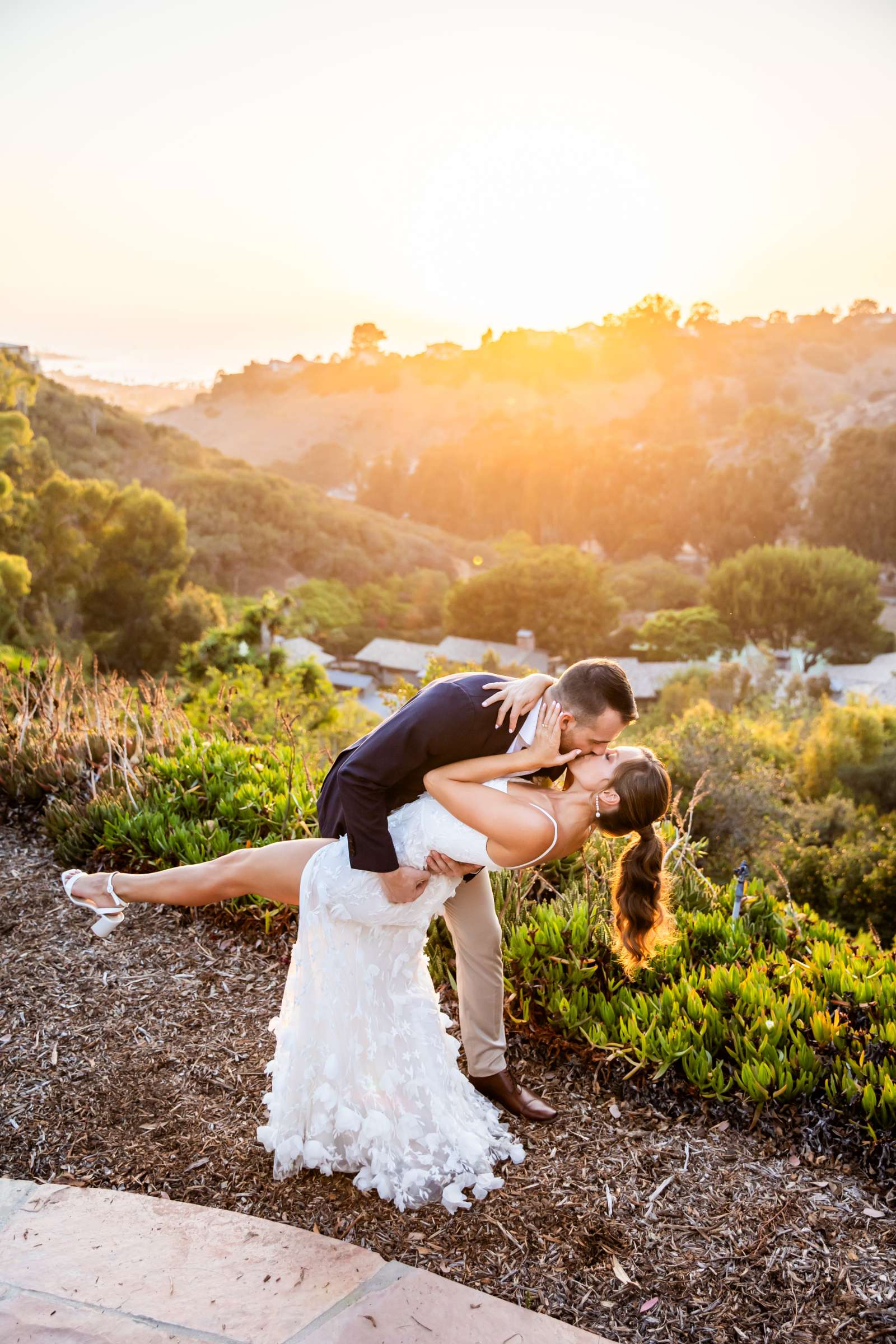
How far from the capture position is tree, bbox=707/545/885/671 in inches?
1455

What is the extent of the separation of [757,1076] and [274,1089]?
141cm

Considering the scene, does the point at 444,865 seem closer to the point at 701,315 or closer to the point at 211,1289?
the point at 211,1289

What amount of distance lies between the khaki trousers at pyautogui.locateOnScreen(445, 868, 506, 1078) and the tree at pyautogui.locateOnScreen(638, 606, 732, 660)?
1361 inches

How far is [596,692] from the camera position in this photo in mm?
2350

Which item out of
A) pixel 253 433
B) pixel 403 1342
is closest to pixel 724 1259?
pixel 403 1342

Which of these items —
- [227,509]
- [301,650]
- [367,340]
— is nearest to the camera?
[301,650]

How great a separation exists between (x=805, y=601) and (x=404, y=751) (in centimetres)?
3874

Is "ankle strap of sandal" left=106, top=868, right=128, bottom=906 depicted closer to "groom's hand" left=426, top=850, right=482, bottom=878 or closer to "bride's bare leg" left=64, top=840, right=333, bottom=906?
"bride's bare leg" left=64, top=840, right=333, bottom=906

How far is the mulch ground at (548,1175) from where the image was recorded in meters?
2.10

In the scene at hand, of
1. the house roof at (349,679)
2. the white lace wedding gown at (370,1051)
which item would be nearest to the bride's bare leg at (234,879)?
the white lace wedding gown at (370,1051)

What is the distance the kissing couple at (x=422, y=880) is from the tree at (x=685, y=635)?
34772 millimetres

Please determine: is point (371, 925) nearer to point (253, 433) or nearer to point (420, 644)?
point (420, 644)

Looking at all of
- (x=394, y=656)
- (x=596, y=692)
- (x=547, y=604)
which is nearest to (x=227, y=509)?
(x=394, y=656)

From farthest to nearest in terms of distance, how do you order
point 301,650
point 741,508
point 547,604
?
point 741,508 → point 547,604 → point 301,650
